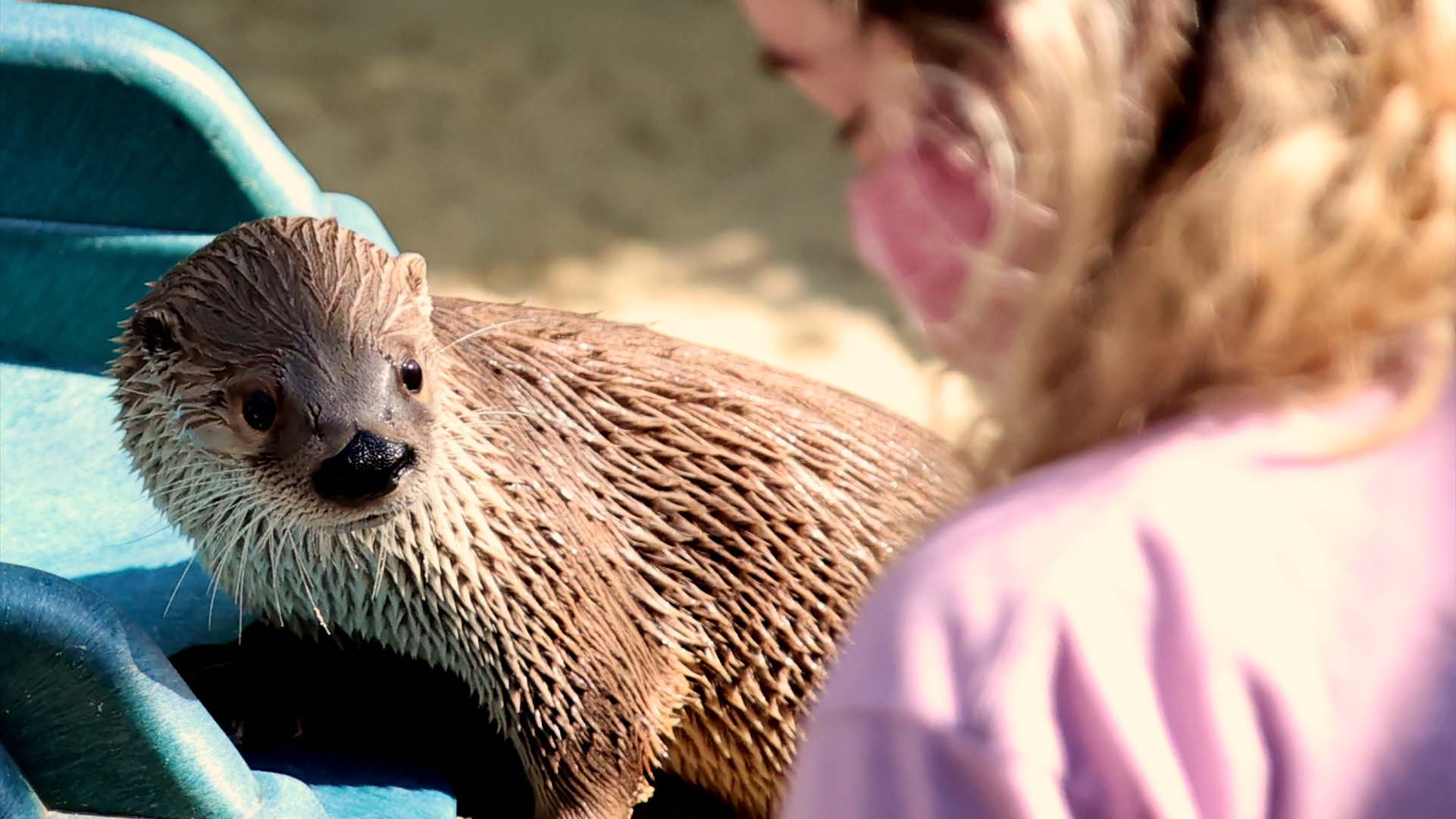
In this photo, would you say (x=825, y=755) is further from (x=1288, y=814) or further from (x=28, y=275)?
(x=28, y=275)

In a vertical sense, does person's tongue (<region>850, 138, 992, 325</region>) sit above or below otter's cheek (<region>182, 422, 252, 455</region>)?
above

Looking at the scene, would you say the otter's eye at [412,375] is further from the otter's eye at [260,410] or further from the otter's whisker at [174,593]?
the otter's whisker at [174,593]

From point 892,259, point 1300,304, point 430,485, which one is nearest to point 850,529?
point 430,485

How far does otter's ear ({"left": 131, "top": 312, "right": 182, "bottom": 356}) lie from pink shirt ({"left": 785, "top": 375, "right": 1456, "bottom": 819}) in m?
1.15

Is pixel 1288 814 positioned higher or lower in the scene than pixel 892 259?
lower

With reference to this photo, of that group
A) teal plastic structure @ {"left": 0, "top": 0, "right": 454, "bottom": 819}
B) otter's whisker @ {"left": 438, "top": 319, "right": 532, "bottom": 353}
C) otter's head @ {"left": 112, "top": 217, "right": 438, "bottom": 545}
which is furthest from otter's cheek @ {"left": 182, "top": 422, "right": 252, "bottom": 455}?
teal plastic structure @ {"left": 0, "top": 0, "right": 454, "bottom": 819}

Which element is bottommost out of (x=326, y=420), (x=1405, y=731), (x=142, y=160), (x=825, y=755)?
(x=825, y=755)

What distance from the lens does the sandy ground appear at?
4.11m

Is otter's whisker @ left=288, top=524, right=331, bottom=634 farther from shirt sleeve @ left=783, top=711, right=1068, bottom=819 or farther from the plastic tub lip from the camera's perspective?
shirt sleeve @ left=783, top=711, right=1068, bottom=819

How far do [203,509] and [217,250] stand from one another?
0.95 feet

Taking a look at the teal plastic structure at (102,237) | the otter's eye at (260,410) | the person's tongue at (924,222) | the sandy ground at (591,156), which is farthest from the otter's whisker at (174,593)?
the sandy ground at (591,156)

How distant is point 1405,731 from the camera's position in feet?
2.01

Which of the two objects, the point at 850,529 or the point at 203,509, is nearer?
the point at 203,509

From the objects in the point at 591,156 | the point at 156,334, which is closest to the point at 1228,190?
the point at 156,334
